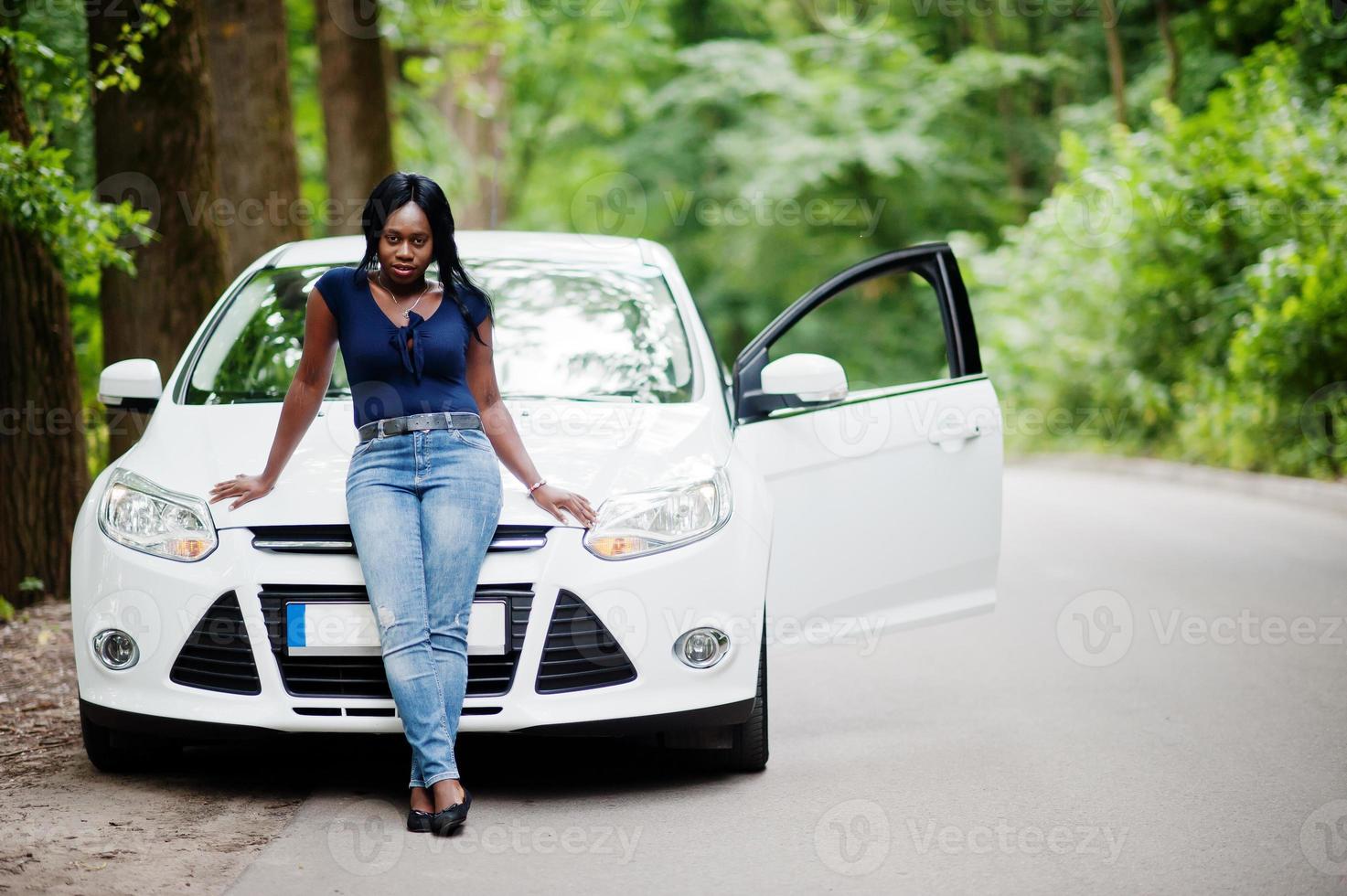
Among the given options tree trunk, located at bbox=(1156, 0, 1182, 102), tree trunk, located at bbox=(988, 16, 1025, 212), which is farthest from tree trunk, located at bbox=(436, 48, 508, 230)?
tree trunk, located at bbox=(1156, 0, 1182, 102)

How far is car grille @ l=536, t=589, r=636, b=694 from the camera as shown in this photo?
4.64 meters

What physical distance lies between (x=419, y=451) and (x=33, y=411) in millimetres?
4712

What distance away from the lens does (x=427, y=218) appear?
4.80 m

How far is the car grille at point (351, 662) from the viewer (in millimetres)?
4617

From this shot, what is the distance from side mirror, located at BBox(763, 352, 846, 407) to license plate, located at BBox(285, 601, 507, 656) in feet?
4.73

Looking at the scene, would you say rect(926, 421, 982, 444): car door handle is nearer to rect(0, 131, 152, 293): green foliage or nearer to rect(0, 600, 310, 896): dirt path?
rect(0, 600, 310, 896): dirt path

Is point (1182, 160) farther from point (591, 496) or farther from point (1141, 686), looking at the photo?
point (591, 496)

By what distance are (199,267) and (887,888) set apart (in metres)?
6.70

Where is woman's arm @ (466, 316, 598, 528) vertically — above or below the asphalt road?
above

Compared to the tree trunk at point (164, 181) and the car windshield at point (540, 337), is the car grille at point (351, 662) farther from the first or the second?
the tree trunk at point (164, 181)

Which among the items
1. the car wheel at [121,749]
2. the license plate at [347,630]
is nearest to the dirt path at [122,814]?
the car wheel at [121,749]

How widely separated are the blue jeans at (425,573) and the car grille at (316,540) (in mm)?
63

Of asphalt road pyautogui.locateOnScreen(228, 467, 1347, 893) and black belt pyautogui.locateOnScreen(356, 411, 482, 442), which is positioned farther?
black belt pyautogui.locateOnScreen(356, 411, 482, 442)

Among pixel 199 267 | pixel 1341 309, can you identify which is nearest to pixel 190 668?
pixel 199 267
